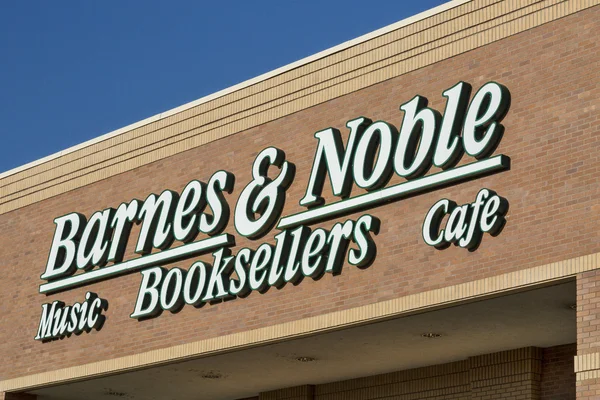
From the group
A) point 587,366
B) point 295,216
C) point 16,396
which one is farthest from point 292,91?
point 16,396

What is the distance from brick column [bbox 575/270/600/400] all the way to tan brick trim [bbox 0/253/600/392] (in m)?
0.24

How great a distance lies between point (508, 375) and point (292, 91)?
258 inches

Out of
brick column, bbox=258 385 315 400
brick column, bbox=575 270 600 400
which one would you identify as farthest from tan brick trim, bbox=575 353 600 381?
brick column, bbox=258 385 315 400

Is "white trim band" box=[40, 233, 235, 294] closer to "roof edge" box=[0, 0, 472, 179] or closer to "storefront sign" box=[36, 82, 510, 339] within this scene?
"storefront sign" box=[36, 82, 510, 339]

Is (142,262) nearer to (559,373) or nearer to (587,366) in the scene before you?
(559,373)

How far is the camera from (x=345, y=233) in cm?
2102

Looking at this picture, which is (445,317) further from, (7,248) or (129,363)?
(7,248)

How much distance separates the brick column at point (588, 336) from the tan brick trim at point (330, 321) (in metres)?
0.24

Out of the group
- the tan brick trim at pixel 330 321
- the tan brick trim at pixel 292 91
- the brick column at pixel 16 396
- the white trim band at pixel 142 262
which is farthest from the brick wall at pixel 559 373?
the brick column at pixel 16 396

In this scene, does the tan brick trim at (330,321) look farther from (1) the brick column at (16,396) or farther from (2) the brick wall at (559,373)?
(2) the brick wall at (559,373)

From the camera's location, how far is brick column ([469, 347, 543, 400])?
22062 mm

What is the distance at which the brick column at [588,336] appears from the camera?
56.5 ft

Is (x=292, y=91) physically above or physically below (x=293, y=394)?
above

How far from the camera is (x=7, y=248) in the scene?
28.4 m
